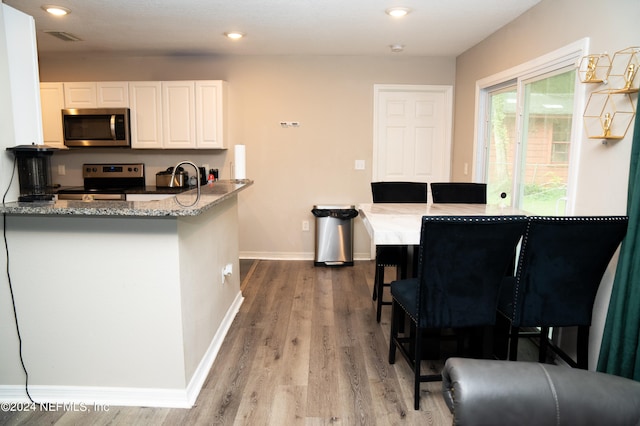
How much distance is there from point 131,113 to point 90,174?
0.92m

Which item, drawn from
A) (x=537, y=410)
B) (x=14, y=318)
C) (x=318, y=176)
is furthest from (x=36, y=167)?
(x=318, y=176)

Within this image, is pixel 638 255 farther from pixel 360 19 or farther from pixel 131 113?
pixel 131 113

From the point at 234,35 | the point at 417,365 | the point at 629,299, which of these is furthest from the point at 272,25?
the point at 629,299

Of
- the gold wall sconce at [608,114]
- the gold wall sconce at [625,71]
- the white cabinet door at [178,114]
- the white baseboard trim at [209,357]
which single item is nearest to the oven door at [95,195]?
the white cabinet door at [178,114]

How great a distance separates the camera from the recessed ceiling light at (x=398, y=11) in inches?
125

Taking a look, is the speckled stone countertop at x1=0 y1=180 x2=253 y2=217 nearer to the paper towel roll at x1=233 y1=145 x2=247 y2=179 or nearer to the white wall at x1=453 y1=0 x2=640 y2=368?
the paper towel roll at x1=233 y1=145 x2=247 y2=179

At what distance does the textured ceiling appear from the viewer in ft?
10.2

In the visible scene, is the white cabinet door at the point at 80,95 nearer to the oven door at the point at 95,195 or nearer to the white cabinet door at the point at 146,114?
the white cabinet door at the point at 146,114

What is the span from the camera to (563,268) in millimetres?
2021

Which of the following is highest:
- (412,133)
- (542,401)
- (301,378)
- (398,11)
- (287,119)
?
(398,11)

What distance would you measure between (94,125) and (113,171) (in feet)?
2.00

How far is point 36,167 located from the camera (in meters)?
2.29

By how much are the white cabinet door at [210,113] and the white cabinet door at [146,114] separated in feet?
1.43

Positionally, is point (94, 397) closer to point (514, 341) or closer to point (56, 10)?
point (514, 341)
